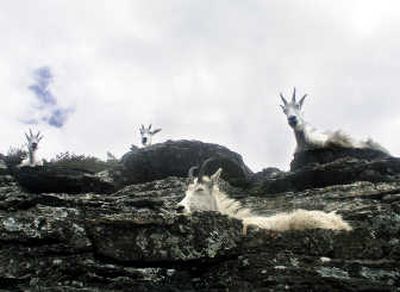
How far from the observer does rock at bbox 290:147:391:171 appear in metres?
18.8

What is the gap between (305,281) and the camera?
7246 millimetres

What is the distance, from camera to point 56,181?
16203 mm

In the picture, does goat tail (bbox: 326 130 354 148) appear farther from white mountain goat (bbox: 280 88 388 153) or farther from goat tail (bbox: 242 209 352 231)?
goat tail (bbox: 242 209 352 231)

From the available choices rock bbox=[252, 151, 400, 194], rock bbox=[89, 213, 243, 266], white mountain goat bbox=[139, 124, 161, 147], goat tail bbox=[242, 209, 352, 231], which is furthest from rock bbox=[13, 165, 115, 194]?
white mountain goat bbox=[139, 124, 161, 147]

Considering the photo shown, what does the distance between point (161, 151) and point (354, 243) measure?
11736mm

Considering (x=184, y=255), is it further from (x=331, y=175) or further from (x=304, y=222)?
(x=331, y=175)

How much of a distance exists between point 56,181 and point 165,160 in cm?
414

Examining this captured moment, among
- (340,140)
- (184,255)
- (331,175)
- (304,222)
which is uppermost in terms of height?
(340,140)

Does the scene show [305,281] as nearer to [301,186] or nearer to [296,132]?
[301,186]

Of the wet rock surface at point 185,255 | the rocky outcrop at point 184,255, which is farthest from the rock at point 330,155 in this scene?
the rocky outcrop at point 184,255

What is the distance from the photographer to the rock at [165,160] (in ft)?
62.1

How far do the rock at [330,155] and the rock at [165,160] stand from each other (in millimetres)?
1610

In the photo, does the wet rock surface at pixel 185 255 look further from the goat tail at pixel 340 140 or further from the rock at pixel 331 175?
the goat tail at pixel 340 140

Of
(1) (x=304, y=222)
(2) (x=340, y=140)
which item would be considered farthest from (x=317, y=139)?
(1) (x=304, y=222)
